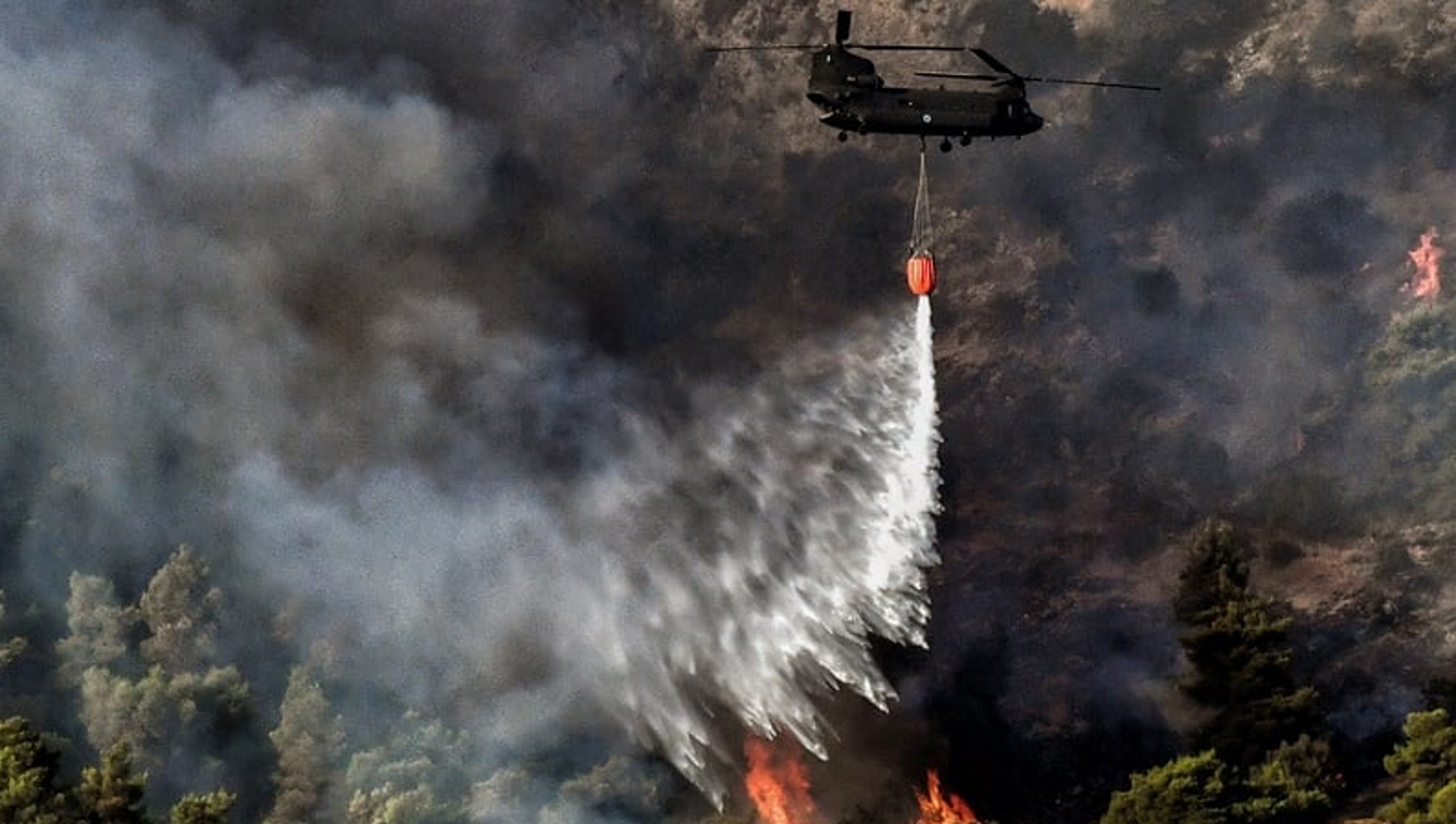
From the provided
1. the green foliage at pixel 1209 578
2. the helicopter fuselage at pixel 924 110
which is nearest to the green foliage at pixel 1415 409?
the green foliage at pixel 1209 578

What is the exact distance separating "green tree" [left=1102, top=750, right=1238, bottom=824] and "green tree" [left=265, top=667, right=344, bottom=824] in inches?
981

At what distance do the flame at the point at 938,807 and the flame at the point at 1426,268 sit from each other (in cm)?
3291

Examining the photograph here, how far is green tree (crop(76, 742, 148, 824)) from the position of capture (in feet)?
178

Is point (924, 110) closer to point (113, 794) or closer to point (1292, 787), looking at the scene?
point (1292, 787)

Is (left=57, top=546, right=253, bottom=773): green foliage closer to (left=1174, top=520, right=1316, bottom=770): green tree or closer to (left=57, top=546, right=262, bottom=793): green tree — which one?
(left=57, top=546, right=262, bottom=793): green tree

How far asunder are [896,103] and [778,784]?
2307 centimetres

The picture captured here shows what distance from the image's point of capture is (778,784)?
64562 millimetres

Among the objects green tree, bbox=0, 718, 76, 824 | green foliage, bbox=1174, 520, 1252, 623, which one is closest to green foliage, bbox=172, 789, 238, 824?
green tree, bbox=0, 718, 76, 824

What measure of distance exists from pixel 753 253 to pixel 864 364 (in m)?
10.5

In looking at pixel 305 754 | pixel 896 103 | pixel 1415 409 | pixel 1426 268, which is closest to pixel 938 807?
pixel 305 754

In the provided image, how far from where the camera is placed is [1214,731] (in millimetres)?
62125

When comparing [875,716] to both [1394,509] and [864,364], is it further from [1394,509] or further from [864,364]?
[1394,509]

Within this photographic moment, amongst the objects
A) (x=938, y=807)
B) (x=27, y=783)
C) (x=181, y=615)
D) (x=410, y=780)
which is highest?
(x=181, y=615)

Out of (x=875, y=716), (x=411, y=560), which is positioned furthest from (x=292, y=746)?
(x=875, y=716)
